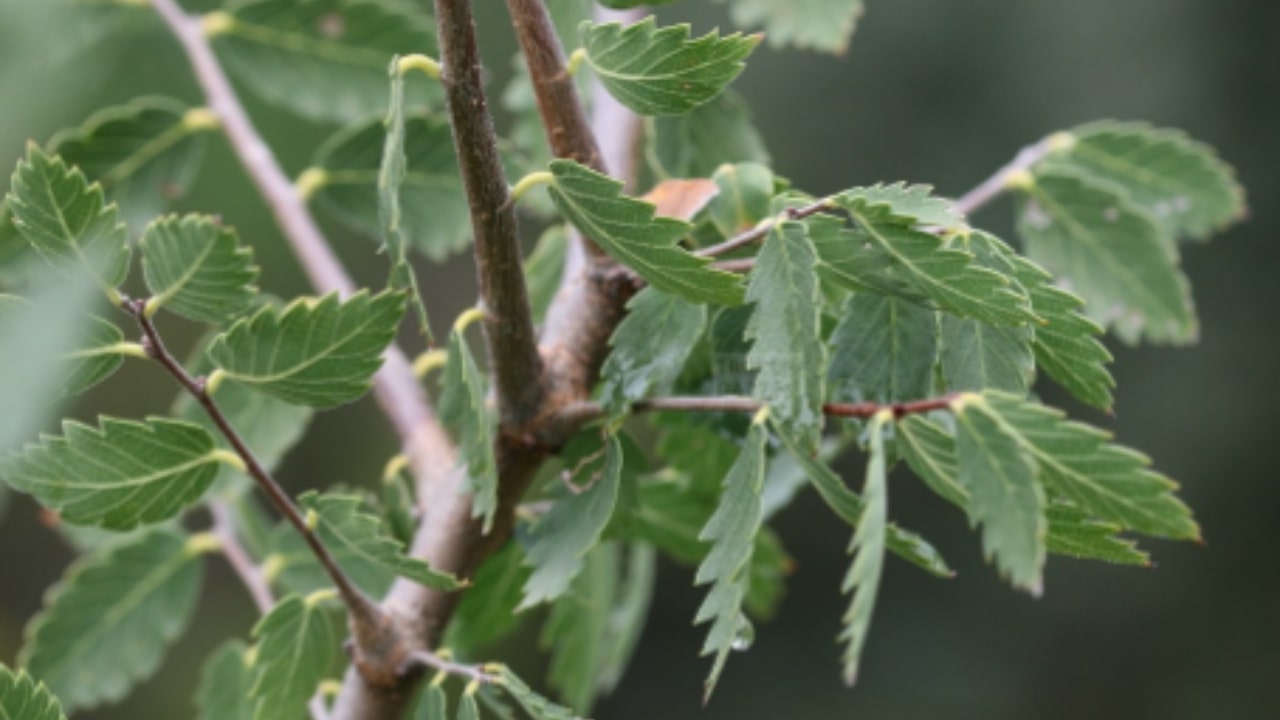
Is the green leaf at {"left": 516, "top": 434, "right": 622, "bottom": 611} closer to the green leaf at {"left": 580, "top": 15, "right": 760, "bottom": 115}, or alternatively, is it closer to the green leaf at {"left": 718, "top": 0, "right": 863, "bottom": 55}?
the green leaf at {"left": 580, "top": 15, "right": 760, "bottom": 115}

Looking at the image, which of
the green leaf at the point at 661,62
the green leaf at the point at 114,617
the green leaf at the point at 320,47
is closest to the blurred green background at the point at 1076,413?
the green leaf at the point at 320,47

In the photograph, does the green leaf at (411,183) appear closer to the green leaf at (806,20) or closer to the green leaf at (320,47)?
the green leaf at (320,47)

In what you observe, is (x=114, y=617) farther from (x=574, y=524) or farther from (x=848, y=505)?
(x=848, y=505)

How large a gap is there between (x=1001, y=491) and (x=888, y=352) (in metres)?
0.09

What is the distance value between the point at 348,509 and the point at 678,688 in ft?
6.76

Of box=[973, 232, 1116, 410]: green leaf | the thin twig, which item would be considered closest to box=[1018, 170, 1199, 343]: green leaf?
the thin twig

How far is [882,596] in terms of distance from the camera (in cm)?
243

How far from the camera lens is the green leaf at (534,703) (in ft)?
1.48

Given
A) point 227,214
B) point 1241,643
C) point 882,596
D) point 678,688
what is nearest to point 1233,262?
point 1241,643

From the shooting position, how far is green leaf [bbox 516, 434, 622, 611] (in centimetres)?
48

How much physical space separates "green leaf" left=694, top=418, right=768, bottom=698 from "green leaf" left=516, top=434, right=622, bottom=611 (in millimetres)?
68

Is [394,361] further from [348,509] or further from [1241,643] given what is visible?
[1241,643]

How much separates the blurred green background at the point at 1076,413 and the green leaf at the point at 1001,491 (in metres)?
1.85

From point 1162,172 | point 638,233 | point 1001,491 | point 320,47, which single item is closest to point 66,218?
point 638,233
